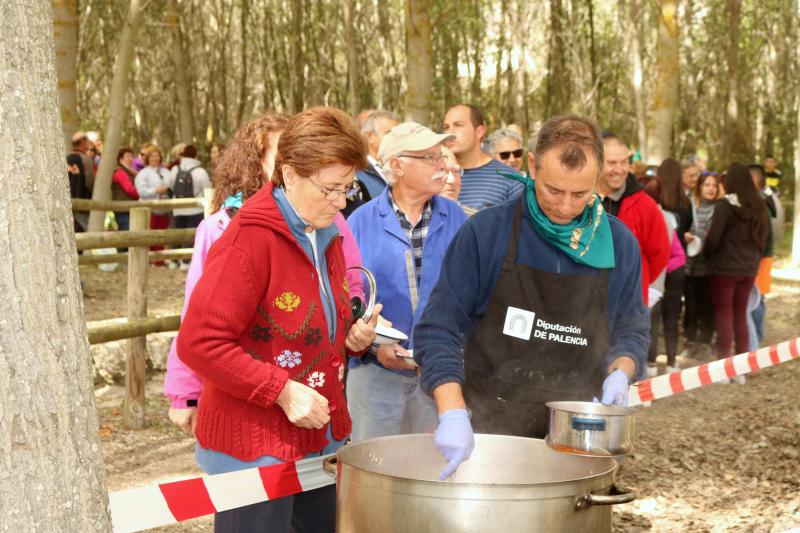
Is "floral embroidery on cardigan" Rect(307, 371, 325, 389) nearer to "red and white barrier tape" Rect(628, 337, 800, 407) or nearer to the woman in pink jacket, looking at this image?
the woman in pink jacket

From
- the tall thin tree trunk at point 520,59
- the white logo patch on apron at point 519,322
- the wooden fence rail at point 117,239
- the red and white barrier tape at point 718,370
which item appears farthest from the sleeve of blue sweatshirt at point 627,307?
the tall thin tree trunk at point 520,59

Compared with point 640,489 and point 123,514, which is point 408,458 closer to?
point 123,514

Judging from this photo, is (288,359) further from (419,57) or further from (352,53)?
(352,53)

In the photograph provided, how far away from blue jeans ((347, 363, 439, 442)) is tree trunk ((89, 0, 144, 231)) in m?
7.43

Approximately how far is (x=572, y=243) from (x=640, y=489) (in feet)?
11.4

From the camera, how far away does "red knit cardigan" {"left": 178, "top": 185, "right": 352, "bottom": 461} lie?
257 centimetres

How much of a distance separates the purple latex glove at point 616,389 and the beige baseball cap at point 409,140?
1527 mm

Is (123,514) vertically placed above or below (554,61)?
below

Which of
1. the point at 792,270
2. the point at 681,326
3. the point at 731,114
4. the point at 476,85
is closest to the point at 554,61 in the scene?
the point at 476,85

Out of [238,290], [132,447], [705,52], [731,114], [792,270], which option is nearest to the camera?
[238,290]

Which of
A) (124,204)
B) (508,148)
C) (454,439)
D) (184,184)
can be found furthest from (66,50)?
(454,439)

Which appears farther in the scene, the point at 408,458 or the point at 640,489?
the point at 640,489

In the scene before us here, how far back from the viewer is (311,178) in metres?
2.76

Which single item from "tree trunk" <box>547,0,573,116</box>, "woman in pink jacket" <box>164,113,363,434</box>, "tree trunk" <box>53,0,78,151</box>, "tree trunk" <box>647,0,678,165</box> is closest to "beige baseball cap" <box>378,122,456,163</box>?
"woman in pink jacket" <box>164,113,363,434</box>
